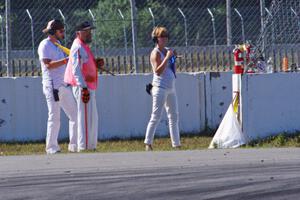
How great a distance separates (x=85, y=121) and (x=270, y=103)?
2813mm

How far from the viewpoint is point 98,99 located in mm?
17375

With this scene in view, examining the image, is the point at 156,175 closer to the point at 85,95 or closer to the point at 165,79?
the point at 85,95

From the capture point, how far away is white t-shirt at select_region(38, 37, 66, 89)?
1456 centimetres

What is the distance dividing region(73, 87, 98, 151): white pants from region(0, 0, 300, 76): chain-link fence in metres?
3.24

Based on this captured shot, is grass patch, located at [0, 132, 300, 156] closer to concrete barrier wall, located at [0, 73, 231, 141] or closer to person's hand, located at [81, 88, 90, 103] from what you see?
concrete barrier wall, located at [0, 73, 231, 141]

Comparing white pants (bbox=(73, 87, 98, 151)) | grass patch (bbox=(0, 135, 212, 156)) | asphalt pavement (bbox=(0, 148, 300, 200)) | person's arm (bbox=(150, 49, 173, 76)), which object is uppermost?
person's arm (bbox=(150, 49, 173, 76))

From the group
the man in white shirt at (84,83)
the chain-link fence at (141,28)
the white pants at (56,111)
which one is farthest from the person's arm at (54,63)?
the chain-link fence at (141,28)

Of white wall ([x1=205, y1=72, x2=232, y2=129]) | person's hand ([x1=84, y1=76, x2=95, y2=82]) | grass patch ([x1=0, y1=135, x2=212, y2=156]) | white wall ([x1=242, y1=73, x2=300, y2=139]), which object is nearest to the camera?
person's hand ([x1=84, y1=76, x2=95, y2=82])

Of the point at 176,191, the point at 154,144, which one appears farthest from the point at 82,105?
the point at 176,191

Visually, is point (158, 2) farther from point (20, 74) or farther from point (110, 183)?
point (110, 183)

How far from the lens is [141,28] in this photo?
19.3 metres

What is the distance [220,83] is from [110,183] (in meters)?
7.13

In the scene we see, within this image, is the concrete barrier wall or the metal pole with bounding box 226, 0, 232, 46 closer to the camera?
the concrete barrier wall

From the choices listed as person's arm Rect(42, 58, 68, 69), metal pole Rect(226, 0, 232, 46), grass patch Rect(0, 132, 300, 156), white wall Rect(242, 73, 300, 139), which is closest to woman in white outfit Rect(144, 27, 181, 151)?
grass patch Rect(0, 132, 300, 156)
